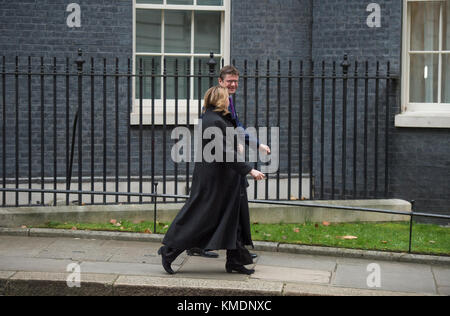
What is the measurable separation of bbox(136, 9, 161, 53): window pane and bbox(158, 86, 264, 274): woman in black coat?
13.4ft

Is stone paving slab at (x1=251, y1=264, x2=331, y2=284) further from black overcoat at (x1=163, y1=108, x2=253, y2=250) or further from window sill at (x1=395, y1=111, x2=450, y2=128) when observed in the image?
window sill at (x1=395, y1=111, x2=450, y2=128)

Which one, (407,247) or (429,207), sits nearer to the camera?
(407,247)

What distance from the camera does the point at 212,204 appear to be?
23.5 feet

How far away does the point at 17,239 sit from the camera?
873 centimetres

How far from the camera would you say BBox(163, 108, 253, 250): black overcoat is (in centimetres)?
714

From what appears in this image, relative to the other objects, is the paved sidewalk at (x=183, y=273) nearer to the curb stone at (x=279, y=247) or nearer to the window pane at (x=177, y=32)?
the curb stone at (x=279, y=247)

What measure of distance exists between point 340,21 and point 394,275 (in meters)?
4.47

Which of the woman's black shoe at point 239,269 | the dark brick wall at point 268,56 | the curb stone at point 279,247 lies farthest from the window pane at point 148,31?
the woman's black shoe at point 239,269

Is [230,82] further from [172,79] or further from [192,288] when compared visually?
[172,79]

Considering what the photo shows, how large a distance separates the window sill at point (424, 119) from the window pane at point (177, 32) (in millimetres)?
3113

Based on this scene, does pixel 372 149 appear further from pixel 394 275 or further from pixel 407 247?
pixel 394 275

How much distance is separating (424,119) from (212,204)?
14.2ft

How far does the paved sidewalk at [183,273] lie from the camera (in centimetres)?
680
